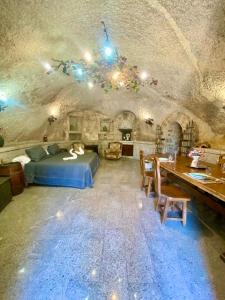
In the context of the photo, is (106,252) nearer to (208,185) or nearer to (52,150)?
(208,185)

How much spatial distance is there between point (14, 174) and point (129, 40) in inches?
129

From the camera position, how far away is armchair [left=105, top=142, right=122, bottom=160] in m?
7.19

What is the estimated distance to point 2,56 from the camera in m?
2.45

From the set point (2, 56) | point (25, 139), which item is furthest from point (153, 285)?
point (25, 139)

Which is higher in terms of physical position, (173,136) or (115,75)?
(115,75)

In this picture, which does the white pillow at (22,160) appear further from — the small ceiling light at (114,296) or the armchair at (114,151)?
the armchair at (114,151)

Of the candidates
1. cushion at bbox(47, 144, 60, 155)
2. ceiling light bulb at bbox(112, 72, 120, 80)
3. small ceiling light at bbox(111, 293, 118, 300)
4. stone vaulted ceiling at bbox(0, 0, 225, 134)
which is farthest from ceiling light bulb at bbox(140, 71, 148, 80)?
small ceiling light at bbox(111, 293, 118, 300)

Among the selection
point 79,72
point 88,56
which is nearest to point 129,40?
point 88,56

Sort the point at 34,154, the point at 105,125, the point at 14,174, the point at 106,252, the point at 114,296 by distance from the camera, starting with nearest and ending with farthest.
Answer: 1. the point at 114,296
2. the point at 106,252
3. the point at 14,174
4. the point at 34,154
5. the point at 105,125

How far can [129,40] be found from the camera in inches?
110

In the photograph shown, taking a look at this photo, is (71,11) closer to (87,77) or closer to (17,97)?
(87,77)

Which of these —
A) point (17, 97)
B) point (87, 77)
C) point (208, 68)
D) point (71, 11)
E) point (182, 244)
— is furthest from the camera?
point (87, 77)

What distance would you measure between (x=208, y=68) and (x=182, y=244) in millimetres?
2809

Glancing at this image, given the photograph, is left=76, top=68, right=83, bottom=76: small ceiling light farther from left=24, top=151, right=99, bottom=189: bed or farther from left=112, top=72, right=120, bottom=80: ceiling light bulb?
left=24, top=151, right=99, bottom=189: bed
